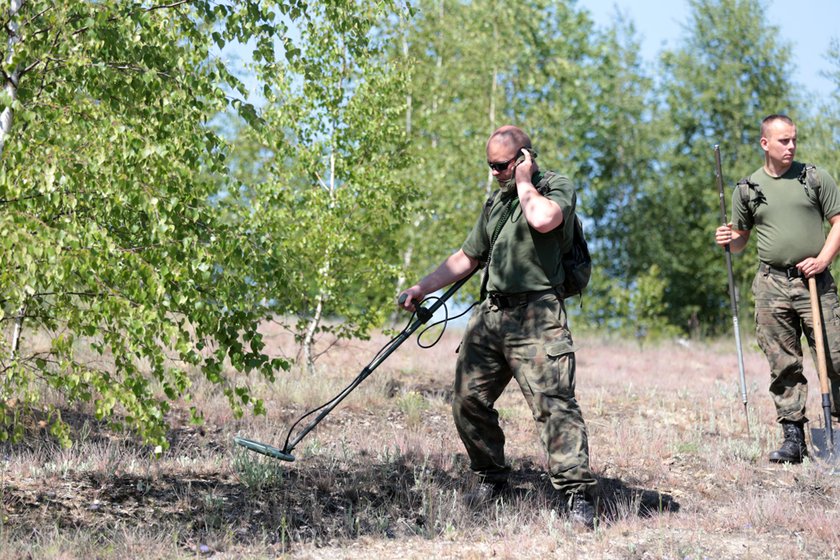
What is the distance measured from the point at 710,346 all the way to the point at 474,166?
266 inches

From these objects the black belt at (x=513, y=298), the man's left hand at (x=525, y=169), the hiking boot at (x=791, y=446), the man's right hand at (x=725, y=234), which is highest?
the man's right hand at (x=725, y=234)

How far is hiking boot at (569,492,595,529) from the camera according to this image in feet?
18.2

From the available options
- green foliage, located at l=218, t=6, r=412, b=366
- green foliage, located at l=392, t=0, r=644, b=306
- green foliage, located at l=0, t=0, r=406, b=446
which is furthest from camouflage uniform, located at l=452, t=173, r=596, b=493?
green foliage, located at l=392, t=0, r=644, b=306

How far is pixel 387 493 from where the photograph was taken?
253 inches

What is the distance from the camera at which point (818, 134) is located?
21.0 meters

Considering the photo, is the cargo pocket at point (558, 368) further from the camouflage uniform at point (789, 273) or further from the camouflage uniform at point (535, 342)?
the camouflage uniform at point (789, 273)

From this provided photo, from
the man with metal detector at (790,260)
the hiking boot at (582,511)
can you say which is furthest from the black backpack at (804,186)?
the hiking boot at (582,511)

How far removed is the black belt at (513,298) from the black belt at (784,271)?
246cm

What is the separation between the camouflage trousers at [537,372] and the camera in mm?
5496

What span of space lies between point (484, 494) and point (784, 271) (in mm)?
2930

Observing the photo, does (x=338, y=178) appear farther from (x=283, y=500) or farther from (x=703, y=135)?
(x=703, y=135)

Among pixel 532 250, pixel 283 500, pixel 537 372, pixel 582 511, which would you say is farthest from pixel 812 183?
pixel 283 500

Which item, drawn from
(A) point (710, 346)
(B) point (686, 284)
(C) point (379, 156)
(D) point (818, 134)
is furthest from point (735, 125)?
(C) point (379, 156)

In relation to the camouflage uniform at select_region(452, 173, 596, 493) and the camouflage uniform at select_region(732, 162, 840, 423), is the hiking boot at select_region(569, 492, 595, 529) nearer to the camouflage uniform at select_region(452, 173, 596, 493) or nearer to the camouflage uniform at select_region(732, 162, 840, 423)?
the camouflage uniform at select_region(452, 173, 596, 493)
